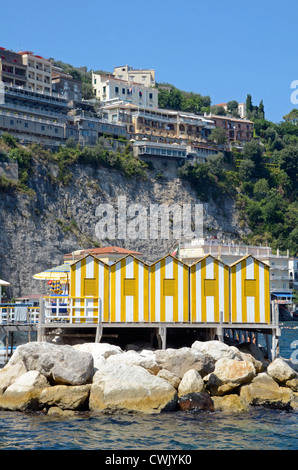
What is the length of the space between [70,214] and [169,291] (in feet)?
187

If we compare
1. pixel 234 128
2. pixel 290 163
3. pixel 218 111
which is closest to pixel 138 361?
pixel 290 163

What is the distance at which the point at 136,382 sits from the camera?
27.0 metres

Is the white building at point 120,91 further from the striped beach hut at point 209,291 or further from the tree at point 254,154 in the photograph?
the striped beach hut at point 209,291

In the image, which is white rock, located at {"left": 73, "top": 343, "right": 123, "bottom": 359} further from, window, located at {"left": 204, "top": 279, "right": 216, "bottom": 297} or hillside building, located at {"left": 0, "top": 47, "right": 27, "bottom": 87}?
hillside building, located at {"left": 0, "top": 47, "right": 27, "bottom": 87}

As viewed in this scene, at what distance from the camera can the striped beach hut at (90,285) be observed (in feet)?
113

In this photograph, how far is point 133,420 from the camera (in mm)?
26203

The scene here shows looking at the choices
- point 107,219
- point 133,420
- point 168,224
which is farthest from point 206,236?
point 133,420

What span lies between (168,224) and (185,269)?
63.6 m

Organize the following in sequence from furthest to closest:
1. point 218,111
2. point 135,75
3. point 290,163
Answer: point 135,75 → point 218,111 → point 290,163

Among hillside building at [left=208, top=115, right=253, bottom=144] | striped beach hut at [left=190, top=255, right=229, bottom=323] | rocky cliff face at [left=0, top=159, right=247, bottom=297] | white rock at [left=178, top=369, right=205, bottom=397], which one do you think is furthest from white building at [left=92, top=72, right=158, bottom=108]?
white rock at [left=178, top=369, right=205, bottom=397]

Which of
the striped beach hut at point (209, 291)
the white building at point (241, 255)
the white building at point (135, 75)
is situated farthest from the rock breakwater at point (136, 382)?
the white building at point (135, 75)

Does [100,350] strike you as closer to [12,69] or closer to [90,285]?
[90,285]

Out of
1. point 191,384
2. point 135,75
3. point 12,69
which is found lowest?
point 191,384
